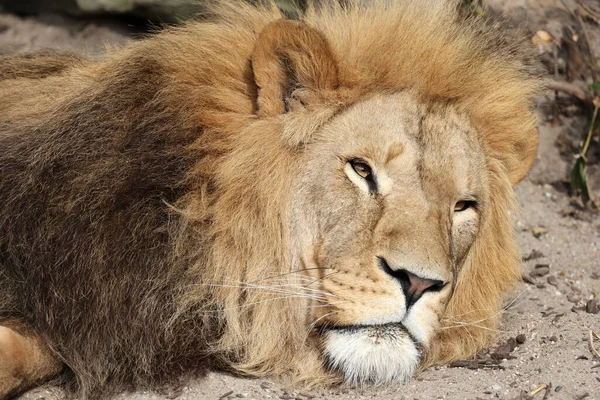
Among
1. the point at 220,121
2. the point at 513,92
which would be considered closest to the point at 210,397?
the point at 220,121

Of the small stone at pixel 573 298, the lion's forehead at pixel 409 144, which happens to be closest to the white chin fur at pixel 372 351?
the lion's forehead at pixel 409 144

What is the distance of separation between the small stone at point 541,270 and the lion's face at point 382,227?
1.74m

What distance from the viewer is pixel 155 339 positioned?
3.35 metres

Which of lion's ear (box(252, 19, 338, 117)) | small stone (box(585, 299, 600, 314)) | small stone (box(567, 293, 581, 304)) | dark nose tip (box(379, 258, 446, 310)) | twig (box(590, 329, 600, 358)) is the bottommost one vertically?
small stone (box(567, 293, 581, 304))

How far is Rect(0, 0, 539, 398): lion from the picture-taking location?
3270 millimetres

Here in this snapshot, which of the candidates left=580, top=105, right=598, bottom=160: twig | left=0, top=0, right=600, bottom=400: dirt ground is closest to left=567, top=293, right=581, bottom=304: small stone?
left=0, top=0, right=600, bottom=400: dirt ground

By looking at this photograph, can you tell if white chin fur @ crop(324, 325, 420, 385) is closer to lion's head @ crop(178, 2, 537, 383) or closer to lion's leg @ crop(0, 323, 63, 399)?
lion's head @ crop(178, 2, 537, 383)

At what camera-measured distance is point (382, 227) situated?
3.19 meters

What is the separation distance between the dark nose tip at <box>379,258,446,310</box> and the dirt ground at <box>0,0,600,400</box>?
0.51 metres

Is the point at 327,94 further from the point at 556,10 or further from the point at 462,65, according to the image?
the point at 556,10

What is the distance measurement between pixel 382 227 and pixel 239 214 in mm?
571

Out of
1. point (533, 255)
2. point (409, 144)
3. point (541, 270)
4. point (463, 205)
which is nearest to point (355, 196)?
point (409, 144)

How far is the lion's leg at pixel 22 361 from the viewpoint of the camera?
3121mm

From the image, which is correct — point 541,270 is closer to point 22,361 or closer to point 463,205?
point 463,205
